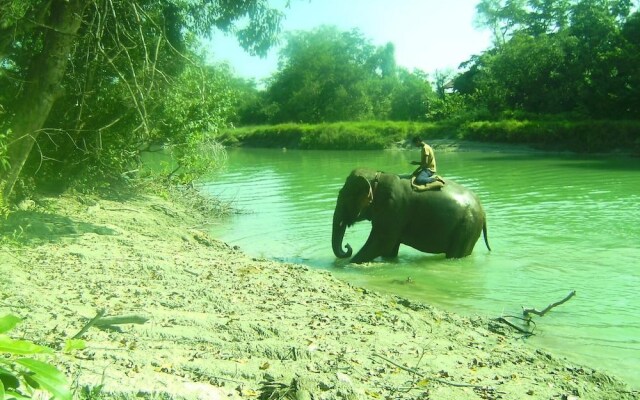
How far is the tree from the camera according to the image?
32.8 feet

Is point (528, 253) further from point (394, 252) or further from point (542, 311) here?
point (542, 311)

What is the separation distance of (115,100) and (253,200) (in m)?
9.55

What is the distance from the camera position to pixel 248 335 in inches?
259

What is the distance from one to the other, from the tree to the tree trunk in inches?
0.6

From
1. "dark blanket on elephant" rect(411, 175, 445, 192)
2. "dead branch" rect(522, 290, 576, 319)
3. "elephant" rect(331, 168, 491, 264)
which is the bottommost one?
"dead branch" rect(522, 290, 576, 319)

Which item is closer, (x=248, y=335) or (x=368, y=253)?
(x=248, y=335)

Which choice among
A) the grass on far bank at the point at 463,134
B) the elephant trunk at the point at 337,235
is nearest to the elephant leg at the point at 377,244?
the elephant trunk at the point at 337,235

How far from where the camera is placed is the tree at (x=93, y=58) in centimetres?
998

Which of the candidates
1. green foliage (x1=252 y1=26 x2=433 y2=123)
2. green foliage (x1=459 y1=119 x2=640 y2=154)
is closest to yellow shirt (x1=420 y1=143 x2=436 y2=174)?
green foliage (x1=459 y1=119 x2=640 y2=154)

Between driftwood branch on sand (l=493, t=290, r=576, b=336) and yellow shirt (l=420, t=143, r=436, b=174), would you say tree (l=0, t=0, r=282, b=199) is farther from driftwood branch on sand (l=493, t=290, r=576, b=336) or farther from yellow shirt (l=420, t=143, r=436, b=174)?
driftwood branch on sand (l=493, t=290, r=576, b=336)

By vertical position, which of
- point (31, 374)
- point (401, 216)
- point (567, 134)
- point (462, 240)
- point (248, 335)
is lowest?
point (462, 240)

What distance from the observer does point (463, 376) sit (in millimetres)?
6148

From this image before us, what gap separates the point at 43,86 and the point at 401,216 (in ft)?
20.7

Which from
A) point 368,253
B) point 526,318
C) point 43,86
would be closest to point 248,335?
point 526,318
